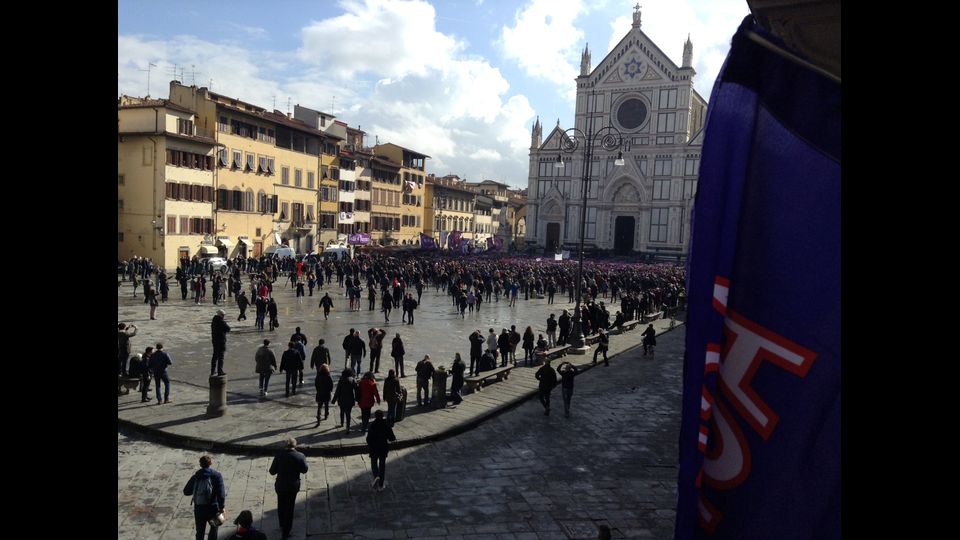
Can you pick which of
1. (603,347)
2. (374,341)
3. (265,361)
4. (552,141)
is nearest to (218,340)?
(265,361)

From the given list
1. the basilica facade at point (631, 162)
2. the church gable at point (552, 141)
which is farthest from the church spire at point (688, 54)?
the church gable at point (552, 141)

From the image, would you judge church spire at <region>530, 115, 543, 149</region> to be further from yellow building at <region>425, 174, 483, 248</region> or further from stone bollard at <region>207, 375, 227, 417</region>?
stone bollard at <region>207, 375, 227, 417</region>

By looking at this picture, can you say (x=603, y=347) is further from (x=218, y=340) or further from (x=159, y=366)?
(x=159, y=366)

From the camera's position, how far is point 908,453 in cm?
179

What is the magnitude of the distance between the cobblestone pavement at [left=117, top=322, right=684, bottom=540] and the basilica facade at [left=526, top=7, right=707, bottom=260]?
5652 cm

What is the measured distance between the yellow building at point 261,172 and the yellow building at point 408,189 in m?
11.4

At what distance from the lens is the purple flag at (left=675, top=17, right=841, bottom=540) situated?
2.69 meters

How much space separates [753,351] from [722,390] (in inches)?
9.3

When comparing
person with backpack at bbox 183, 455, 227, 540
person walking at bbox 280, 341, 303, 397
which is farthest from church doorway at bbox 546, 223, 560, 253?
person with backpack at bbox 183, 455, 227, 540

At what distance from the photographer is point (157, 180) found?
38.1m

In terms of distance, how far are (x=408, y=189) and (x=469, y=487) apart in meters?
57.9

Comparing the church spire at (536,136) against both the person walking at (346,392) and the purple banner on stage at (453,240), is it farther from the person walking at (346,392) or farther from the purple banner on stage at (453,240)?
the person walking at (346,392)

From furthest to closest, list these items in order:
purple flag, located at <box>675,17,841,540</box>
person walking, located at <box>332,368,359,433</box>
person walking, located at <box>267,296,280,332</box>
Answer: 1. person walking, located at <box>267,296,280,332</box>
2. person walking, located at <box>332,368,359,433</box>
3. purple flag, located at <box>675,17,841,540</box>
